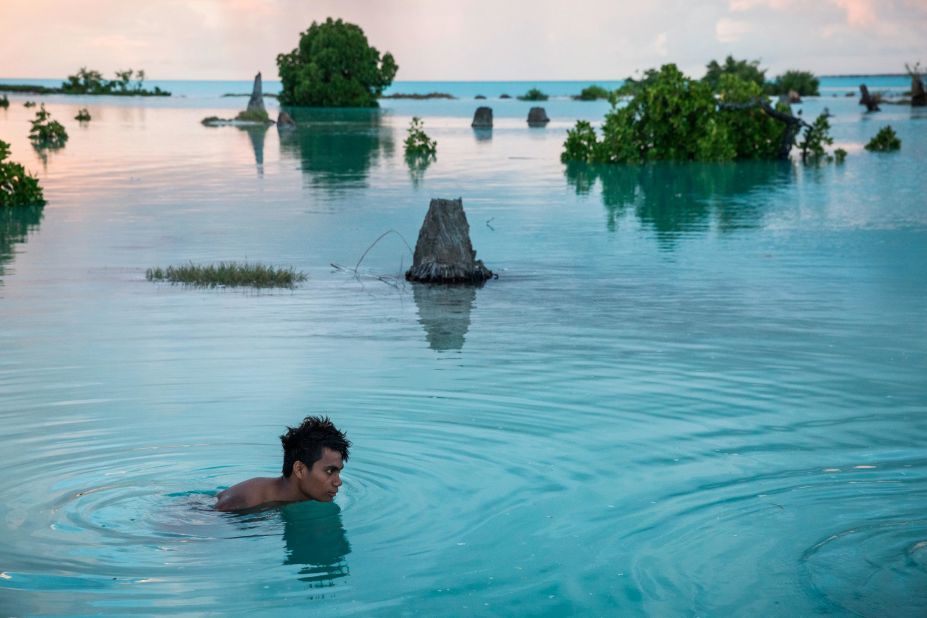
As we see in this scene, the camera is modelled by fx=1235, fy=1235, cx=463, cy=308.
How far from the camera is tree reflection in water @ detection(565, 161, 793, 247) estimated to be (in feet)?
77.6

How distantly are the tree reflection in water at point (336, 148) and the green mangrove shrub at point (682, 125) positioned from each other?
24.2 feet

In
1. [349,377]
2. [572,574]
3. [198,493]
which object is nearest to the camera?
[572,574]

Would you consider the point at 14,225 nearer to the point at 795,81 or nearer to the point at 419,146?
Result: the point at 419,146

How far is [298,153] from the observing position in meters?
44.1

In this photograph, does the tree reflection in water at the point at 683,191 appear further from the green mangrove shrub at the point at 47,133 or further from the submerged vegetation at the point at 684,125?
the green mangrove shrub at the point at 47,133

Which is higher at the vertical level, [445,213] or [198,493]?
[445,213]

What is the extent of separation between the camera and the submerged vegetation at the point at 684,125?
123ft

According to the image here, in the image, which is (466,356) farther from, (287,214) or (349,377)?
(287,214)

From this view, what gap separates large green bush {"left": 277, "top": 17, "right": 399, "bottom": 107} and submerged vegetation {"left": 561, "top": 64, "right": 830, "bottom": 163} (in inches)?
2759

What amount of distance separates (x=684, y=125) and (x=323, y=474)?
1282 inches

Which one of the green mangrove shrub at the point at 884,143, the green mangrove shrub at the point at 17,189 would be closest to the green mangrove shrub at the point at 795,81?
the green mangrove shrub at the point at 884,143

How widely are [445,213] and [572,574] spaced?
9.79 meters

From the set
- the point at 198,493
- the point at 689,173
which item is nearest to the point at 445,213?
the point at 198,493

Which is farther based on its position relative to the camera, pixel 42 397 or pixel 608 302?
pixel 608 302
